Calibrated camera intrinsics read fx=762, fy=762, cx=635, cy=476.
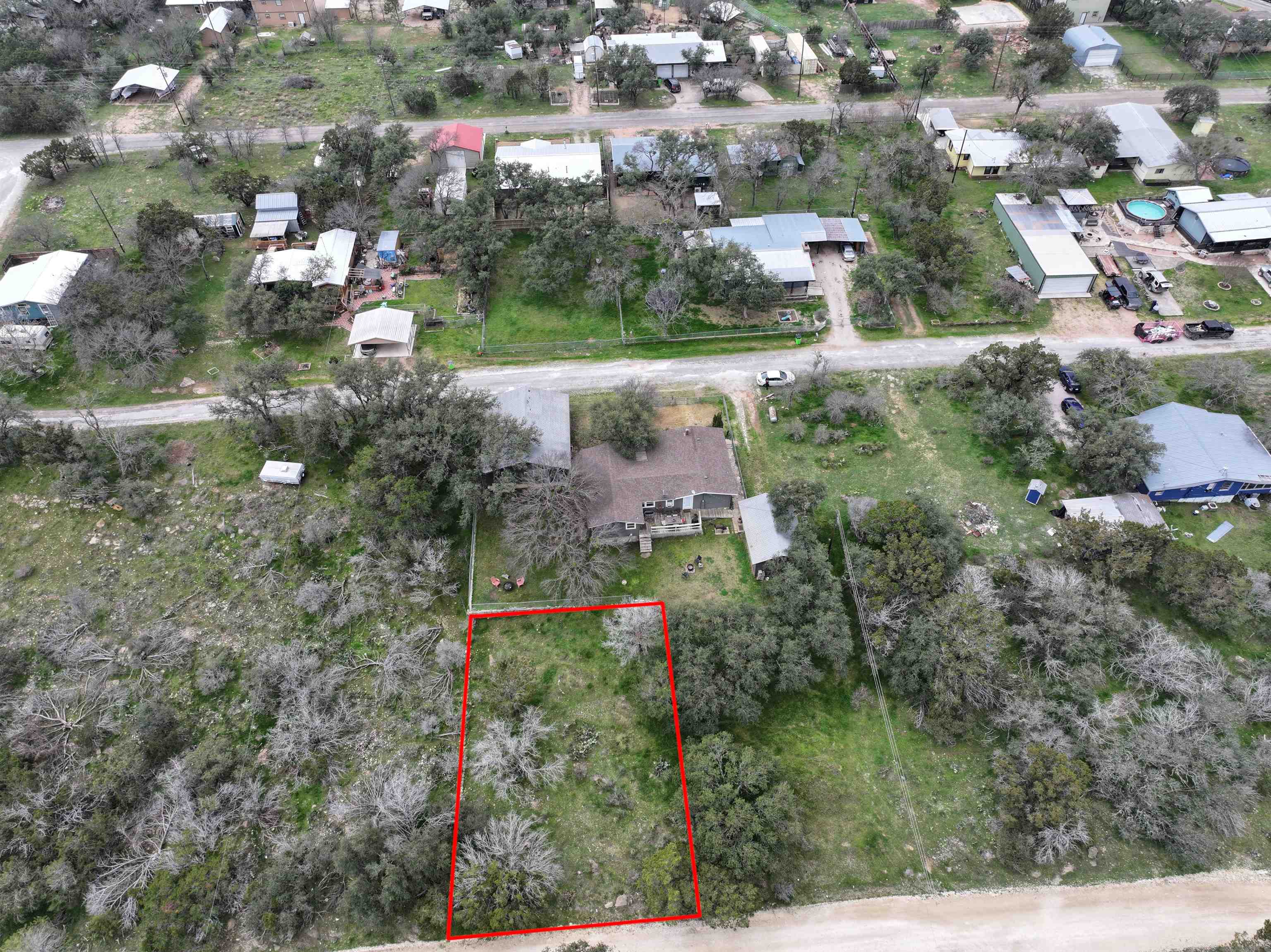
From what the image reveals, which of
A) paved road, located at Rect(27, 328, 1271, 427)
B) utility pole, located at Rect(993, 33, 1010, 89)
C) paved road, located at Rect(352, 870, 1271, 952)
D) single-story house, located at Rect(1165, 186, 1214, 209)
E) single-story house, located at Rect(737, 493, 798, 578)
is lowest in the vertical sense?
paved road, located at Rect(352, 870, 1271, 952)

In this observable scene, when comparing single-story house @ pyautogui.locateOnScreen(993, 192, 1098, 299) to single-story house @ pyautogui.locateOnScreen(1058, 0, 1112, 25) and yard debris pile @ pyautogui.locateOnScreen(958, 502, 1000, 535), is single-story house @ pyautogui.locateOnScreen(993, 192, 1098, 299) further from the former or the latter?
single-story house @ pyautogui.locateOnScreen(1058, 0, 1112, 25)

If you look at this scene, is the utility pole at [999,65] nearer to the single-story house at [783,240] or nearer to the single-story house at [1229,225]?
the single-story house at [1229,225]

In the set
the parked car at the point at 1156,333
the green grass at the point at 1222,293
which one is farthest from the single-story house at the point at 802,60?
the parked car at the point at 1156,333

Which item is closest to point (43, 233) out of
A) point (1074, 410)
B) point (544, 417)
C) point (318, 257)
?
point (318, 257)

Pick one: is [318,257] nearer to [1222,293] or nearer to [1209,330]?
[1209,330]

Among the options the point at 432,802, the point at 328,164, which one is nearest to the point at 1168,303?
the point at 432,802

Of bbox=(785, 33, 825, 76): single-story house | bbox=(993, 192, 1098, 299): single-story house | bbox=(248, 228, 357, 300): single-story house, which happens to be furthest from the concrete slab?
bbox=(248, 228, 357, 300): single-story house
